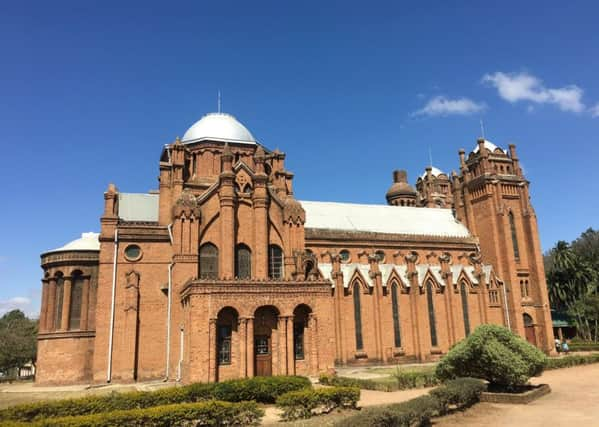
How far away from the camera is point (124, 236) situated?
33438 millimetres

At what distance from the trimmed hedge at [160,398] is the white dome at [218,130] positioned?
80.5ft

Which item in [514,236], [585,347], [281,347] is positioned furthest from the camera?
[585,347]

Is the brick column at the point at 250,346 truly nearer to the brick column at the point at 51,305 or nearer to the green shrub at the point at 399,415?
the green shrub at the point at 399,415

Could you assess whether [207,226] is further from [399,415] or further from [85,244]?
[399,415]

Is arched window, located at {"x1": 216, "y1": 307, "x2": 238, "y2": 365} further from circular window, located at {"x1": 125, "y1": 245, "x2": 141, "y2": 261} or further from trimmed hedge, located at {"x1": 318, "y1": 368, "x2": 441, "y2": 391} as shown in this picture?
circular window, located at {"x1": 125, "y1": 245, "x2": 141, "y2": 261}

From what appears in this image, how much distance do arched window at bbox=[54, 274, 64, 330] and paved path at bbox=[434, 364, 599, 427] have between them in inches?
1084

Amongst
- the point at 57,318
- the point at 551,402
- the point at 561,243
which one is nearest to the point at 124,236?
the point at 57,318

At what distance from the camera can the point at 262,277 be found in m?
32.9

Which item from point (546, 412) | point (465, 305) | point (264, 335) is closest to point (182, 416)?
point (546, 412)

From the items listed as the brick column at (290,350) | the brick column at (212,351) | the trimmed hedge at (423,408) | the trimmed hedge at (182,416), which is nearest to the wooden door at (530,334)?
the brick column at (290,350)

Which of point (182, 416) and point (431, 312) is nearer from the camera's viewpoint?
point (182, 416)

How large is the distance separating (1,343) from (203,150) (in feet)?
96.8

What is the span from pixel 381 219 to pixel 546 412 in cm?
3168

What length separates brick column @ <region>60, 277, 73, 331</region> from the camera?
106ft
